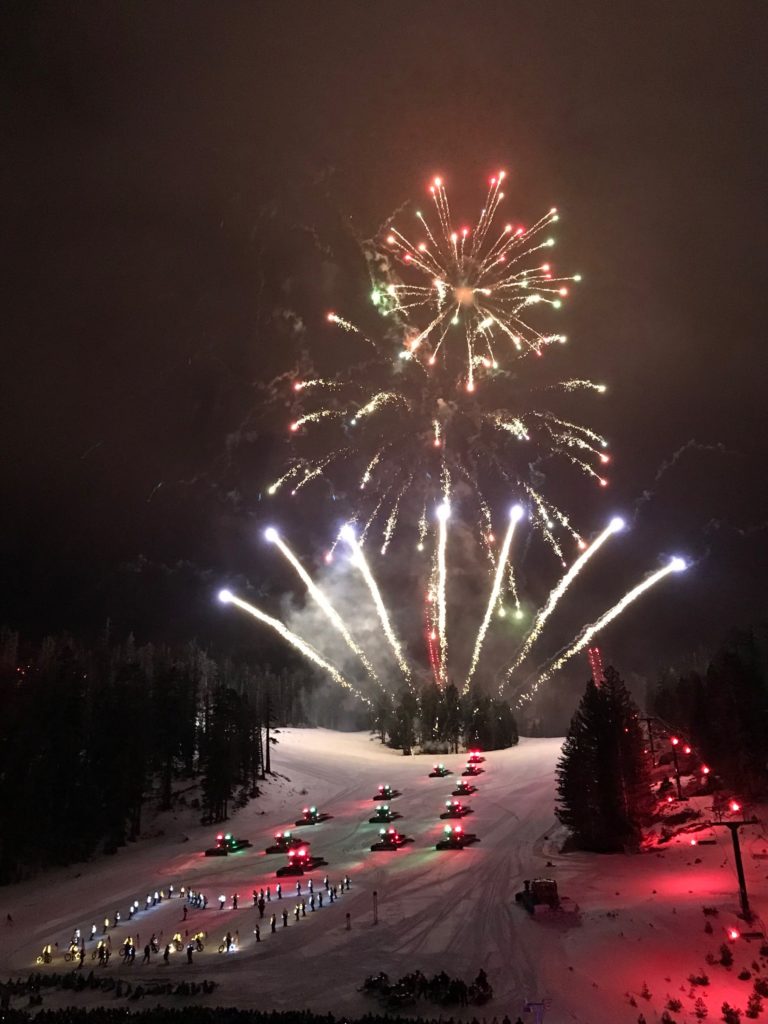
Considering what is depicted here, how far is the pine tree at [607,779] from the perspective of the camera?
44.9m

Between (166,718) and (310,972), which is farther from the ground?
(166,718)

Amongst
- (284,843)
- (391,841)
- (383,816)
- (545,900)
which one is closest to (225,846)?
(284,843)

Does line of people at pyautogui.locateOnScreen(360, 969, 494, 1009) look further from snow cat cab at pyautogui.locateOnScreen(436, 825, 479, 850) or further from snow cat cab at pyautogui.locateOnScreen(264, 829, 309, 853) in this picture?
snow cat cab at pyautogui.locateOnScreen(264, 829, 309, 853)

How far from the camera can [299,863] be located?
48.1m

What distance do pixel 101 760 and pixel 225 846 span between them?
15986 mm

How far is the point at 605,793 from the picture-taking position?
45.6m

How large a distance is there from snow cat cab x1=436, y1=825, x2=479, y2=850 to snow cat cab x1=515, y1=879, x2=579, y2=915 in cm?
1942

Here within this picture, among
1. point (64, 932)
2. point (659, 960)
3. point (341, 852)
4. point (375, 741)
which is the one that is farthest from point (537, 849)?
point (375, 741)

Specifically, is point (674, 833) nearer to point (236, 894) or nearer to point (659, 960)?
point (659, 960)

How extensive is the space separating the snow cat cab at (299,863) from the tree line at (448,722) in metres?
83.2

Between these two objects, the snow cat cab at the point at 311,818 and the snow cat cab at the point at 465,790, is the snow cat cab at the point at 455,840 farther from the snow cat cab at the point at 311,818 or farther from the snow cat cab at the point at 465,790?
the snow cat cab at the point at 465,790

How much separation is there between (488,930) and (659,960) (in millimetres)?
8447

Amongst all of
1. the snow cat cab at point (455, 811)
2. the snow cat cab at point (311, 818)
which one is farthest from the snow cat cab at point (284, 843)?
the snow cat cab at point (455, 811)

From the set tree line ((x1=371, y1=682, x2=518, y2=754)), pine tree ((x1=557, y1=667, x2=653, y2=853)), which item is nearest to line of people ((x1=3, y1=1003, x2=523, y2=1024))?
pine tree ((x1=557, y1=667, x2=653, y2=853))
